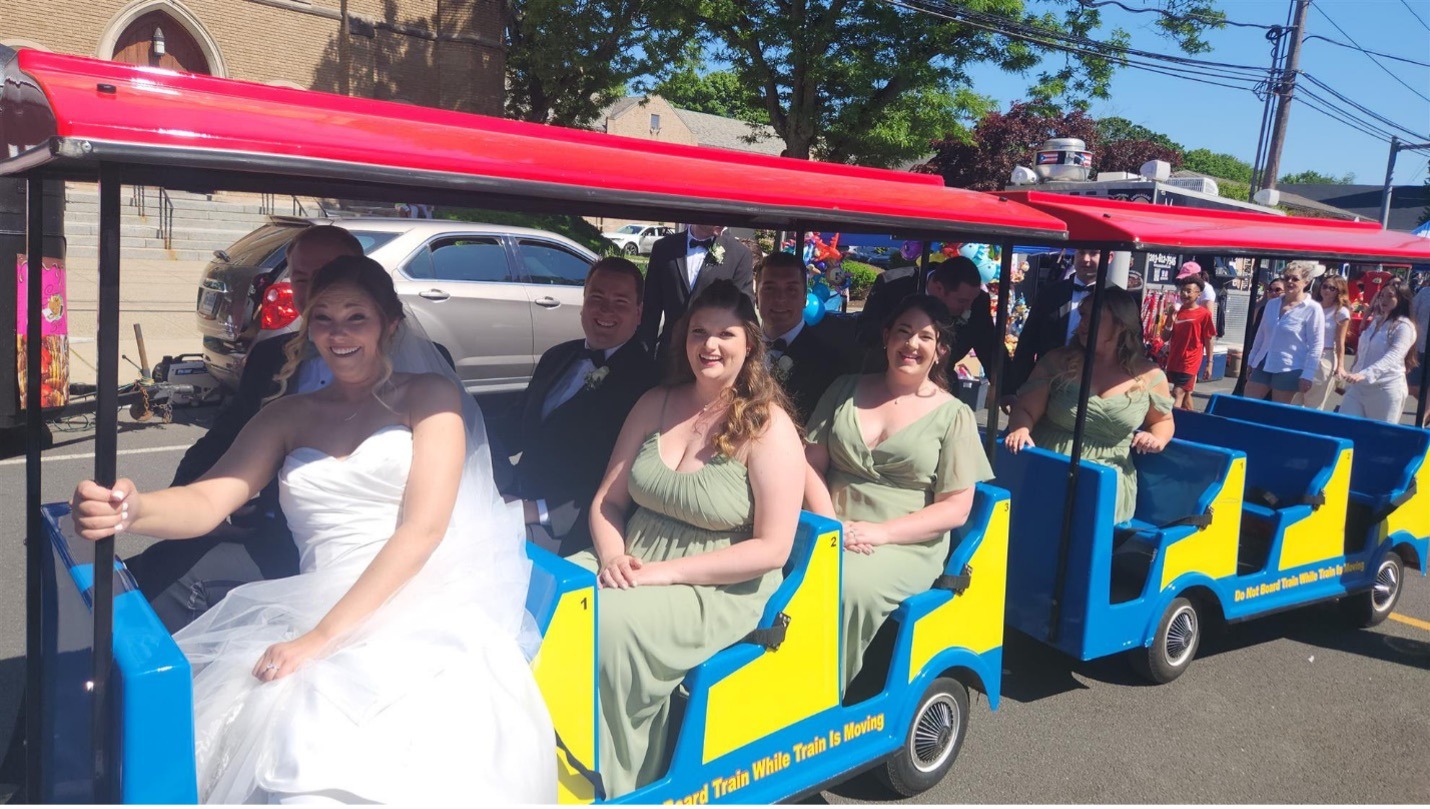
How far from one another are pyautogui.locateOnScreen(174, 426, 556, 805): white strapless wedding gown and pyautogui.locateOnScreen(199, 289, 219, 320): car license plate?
6.26 metres

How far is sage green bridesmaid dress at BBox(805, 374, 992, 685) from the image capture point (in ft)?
10.7

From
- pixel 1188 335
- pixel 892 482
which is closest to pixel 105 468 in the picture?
pixel 892 482

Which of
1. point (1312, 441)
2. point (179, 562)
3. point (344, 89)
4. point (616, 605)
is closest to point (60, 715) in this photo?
point (179, 562)

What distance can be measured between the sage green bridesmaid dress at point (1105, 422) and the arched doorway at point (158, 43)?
2284 cm

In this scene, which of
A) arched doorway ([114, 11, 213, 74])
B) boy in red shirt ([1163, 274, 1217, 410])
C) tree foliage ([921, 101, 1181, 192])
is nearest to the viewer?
boy in red shirt ([1163, 274, 1217, 410])

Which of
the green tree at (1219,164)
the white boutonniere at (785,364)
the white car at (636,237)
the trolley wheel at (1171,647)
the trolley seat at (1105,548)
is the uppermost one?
the green tree at (1219,164)

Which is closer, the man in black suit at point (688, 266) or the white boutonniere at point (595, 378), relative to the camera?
the white boutonniere at point (595, 378)

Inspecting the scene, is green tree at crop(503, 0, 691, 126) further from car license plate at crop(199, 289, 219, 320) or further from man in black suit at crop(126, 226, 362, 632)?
man in black suit at crop(126, 226, 362, 632)

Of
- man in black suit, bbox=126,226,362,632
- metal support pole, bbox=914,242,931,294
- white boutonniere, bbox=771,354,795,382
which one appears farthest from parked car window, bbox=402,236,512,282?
man in black suit, bbox=126,226,362,632

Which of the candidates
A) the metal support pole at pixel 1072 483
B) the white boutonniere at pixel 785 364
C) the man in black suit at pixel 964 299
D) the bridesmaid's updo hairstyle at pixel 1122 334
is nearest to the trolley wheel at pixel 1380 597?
the bridesmaid's updo hairstyle at pixel 1122 334

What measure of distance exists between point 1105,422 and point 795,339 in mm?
1456

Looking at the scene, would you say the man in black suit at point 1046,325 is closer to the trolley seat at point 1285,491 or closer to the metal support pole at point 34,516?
the trolley seat at point 1285,491

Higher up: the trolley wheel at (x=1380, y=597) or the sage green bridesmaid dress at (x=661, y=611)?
the sage green bridesmaid dress at (x=661, y=611)

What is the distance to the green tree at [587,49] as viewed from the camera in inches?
819
